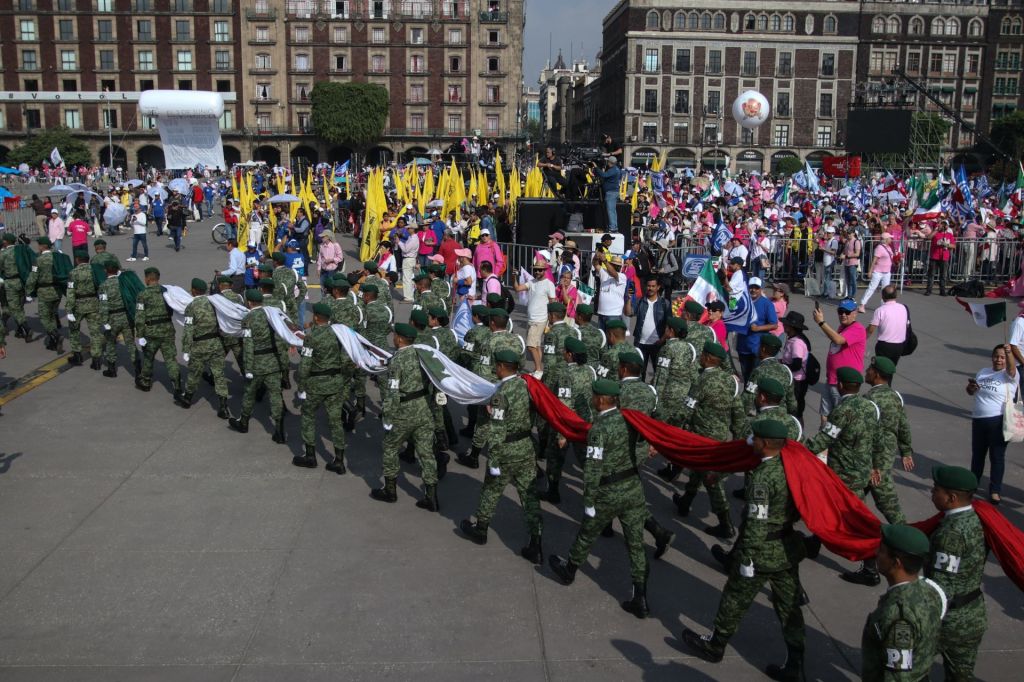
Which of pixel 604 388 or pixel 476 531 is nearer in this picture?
pixel 604 388

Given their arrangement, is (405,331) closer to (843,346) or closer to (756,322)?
(843,346)

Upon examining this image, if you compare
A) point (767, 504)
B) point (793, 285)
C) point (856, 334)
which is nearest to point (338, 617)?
point (767, 504)

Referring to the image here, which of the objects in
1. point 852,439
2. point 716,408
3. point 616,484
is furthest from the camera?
point 716,408

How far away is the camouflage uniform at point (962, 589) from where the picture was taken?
506 cm

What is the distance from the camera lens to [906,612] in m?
4.37

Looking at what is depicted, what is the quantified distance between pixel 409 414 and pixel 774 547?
383 cm

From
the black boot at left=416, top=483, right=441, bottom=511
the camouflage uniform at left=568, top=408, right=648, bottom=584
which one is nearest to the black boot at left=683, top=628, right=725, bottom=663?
the camouflage uniform at left=568, top=408, right=648, bottom=584

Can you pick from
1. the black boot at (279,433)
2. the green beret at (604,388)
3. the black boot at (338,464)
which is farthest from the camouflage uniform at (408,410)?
the black boot at (279,433)

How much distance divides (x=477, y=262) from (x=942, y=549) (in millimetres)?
11787

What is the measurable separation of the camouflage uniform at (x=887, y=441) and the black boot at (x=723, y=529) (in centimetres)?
128

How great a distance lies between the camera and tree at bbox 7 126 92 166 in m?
61.8

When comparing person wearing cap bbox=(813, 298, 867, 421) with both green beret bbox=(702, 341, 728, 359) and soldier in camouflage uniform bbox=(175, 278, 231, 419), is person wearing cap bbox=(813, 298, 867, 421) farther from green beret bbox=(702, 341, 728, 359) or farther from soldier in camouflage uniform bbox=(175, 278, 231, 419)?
soldier in camouflage uniform bbox=(175, 278, 231, 419)

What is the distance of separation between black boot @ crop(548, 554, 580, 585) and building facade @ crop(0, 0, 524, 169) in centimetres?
7008

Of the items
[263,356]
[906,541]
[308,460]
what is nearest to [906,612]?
[906,541]
